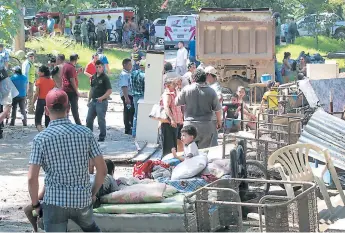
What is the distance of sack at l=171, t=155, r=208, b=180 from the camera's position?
10688mm

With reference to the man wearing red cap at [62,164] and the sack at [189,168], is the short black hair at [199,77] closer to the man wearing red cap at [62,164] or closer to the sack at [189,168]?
the sack at [189,168]

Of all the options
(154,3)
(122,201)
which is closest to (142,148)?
(122,201)

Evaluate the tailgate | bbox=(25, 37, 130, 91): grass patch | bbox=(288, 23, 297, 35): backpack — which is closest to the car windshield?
bbox=(25, 37, 130, 91): grass patch

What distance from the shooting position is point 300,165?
10711 mm

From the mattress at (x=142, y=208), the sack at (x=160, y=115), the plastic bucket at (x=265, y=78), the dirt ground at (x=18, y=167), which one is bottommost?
the dirt ground at (x=18, y=167)

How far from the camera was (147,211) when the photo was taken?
378 inches

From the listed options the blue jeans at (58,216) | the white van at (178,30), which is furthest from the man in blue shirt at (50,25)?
the blue jeans at (58,216)

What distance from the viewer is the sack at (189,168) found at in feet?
35.1

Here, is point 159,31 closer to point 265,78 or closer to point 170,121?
point 265,78

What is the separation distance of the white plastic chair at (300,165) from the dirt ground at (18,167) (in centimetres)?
294

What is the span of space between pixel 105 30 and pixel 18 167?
28.9 meters

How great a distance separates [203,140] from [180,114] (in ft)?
5.02

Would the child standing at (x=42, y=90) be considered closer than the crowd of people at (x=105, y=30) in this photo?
Yes

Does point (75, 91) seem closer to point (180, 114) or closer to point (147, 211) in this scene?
point (180, 114)
